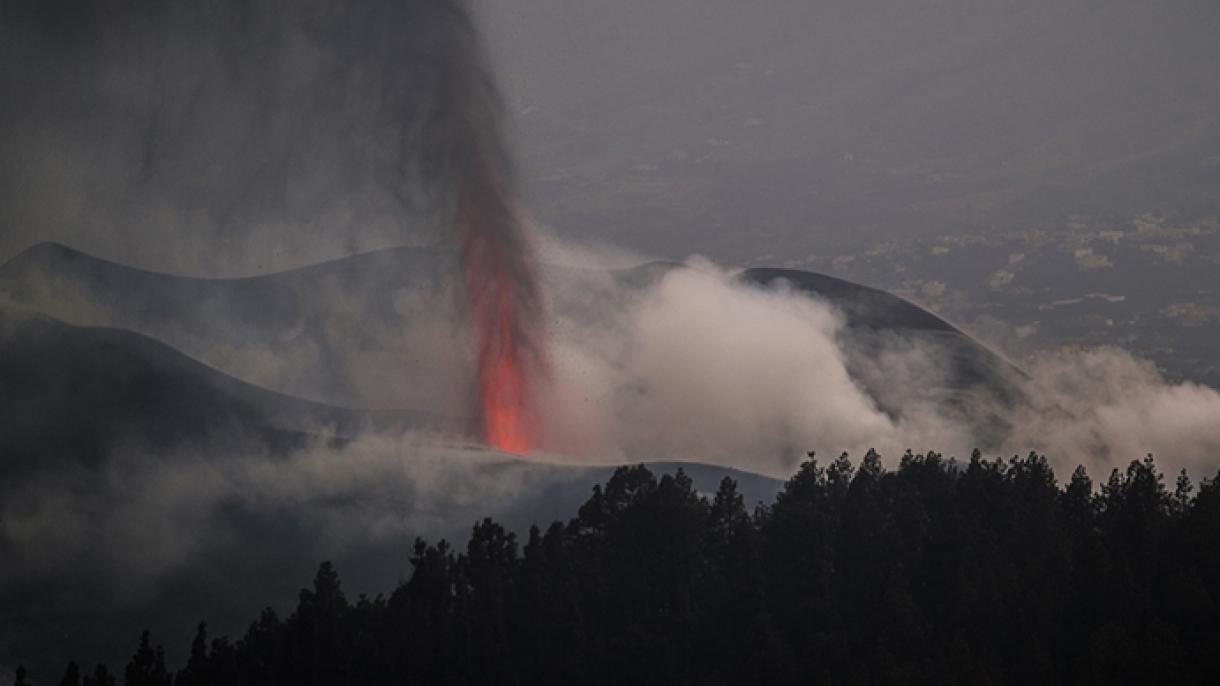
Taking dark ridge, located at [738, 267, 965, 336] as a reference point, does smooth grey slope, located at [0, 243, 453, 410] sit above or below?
below

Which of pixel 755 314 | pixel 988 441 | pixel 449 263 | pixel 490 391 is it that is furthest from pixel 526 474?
pixel 755 314

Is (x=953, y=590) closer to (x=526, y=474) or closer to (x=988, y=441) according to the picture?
(x=526, y=474)

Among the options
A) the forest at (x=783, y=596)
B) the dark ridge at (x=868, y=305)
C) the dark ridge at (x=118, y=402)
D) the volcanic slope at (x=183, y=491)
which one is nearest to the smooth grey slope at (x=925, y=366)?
the dark ridge at (x=868, y=305)

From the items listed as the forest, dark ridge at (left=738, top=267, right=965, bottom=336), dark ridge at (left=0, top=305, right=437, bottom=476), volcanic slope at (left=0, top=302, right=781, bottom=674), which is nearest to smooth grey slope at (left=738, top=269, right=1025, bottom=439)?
dark ridge at (left=738, top=267, right=965, bottom=336)

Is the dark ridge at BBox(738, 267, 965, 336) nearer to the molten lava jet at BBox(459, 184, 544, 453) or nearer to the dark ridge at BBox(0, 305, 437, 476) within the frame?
the molten lava jet at BBox(459, 184, 544, 453)

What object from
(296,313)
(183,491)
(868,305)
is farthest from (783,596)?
(868,305)

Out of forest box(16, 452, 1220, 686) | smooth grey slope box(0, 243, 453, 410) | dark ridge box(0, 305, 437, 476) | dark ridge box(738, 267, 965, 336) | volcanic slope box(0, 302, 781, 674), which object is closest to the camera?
forest box(16, 452, 1220, 686)
